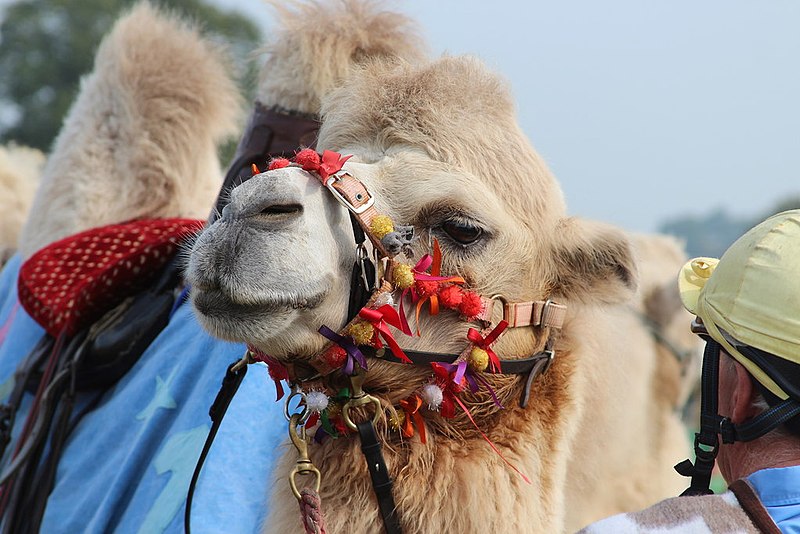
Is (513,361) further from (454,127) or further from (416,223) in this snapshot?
(454,127)

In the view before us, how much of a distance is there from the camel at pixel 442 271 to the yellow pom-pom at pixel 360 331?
0.13 ft

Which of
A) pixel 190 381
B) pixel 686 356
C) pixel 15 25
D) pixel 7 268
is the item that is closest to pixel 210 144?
pixel 7 268

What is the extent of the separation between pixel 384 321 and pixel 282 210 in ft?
1.05

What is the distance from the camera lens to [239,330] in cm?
184

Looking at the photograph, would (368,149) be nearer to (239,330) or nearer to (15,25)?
(239,330)

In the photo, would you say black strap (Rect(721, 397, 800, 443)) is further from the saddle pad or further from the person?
the saddle pad

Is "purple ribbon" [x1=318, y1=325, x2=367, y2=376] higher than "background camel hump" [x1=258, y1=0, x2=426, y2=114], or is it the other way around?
"background camel hump" [x1=258, y1=0, x2=426, y2=114]

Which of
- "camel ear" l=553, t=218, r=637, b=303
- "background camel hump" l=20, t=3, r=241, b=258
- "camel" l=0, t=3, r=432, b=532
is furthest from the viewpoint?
"background camel hump" l=20, t=3, r=241, b=258

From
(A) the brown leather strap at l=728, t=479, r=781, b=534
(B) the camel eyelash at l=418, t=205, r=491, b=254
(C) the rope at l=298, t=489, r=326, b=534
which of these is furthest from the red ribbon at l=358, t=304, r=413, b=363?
(A) the brown leather strap at l=728, t=479, r=781, b=534

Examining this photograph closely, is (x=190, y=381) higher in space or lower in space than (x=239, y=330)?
lower

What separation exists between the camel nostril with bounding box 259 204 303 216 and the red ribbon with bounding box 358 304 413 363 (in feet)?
0.82

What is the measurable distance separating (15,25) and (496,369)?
88.4 feet

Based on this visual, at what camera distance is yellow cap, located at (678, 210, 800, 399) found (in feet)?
4.76

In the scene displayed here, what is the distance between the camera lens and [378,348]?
196 centimetres
